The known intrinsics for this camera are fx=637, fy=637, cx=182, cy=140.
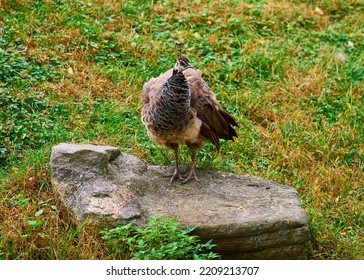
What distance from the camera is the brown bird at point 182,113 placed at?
5078 millimetres

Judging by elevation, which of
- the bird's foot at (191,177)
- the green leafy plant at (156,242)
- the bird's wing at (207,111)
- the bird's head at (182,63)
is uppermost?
the bird's head at (182,63)

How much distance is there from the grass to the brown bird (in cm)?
51

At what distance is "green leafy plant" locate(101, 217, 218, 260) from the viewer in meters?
4.31

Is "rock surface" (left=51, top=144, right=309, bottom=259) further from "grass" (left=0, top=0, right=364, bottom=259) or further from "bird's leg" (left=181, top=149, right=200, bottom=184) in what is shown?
"grass" (left=0, top=0, right=364, bottom=259)

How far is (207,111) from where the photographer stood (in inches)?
215

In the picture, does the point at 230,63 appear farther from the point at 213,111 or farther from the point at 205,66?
the point at 213,111

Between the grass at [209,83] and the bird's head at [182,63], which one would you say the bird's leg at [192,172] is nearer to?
the grass at [209,83]

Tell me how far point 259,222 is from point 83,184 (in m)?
1.37

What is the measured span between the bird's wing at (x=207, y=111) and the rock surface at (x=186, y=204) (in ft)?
1.64

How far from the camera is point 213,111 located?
5488 millimetres

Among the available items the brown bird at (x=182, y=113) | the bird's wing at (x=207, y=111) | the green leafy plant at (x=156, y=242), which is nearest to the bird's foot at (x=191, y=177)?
the brown bird at (x=182, y=113)

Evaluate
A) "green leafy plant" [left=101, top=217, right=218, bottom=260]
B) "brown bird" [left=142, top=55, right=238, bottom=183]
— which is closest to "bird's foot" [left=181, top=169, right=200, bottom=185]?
"brown bird" [left=142, top=55, right=238, bottom=183]

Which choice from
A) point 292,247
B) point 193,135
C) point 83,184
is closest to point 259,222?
point 292,247

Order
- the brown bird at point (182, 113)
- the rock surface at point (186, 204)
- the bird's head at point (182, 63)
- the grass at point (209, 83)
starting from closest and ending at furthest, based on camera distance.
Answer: the rock surface at point (186, 204)
the bird's head at point (182, 63)
the brown bird at point (182, 113)
the grass at point (209, 83)
